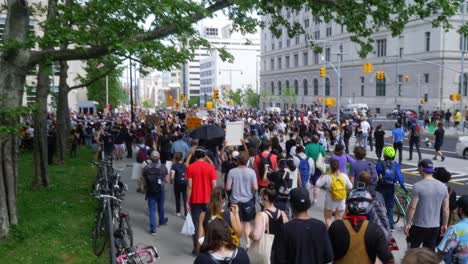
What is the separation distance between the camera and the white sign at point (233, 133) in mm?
15086

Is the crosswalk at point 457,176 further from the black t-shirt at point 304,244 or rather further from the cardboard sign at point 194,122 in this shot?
the black t-shirt at point 304,244

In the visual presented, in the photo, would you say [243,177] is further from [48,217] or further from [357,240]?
[48,217]

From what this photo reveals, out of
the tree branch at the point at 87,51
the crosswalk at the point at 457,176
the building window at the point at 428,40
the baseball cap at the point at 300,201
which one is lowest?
the crosswalk at the point at 457,176

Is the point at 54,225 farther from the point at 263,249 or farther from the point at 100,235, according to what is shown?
the point at 263,249

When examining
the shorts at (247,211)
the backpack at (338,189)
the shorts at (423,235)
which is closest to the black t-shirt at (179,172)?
the shorts at (247,211)

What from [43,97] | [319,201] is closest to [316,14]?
[319,201]

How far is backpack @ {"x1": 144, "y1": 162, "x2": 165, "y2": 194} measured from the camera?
9.48 m

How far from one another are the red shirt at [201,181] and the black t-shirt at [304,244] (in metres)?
3.99

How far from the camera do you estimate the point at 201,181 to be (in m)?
8.60

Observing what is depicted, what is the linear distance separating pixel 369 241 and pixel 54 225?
750 centimetres

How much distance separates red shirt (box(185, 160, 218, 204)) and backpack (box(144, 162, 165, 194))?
3.65ft

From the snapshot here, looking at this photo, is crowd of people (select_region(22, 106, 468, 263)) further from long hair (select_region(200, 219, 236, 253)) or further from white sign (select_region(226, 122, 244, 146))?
white sign (select_region(226, 122, 244, 146))

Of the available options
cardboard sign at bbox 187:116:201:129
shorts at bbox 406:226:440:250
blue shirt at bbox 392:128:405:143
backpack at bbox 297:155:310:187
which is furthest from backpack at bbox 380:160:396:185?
cardboard sign at bbox 187:116:201:129

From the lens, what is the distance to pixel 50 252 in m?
8.15
